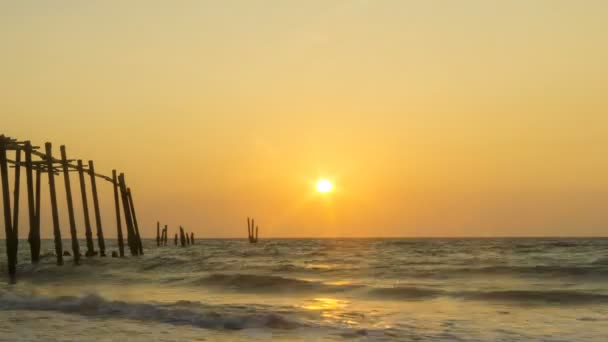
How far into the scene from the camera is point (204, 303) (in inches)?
624

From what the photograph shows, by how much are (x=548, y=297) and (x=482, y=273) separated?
741cm

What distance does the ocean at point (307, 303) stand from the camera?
11672 millimetres

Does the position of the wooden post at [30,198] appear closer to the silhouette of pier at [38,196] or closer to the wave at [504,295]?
the silhouette of pier at [38,196]

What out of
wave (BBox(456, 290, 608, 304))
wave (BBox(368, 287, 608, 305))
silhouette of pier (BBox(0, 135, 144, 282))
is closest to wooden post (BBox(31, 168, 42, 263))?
silhouette of pier (BBox(0, 135, 144, 282))

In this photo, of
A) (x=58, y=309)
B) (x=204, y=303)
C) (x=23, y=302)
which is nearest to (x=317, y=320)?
(x=204, y=303)

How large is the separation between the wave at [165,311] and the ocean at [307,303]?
0.8 inches

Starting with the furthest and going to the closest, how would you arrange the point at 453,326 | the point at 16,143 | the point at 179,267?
1. the point at 179,267
2. the point at 16,143
3. the point at 453,326

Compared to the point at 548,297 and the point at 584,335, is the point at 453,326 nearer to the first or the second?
the point at 584,335

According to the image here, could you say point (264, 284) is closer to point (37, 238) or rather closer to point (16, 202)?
point (16, 202)

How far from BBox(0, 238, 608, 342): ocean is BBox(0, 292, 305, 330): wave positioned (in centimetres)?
2

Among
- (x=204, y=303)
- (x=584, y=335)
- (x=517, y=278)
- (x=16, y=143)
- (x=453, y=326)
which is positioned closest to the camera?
(x=584, y=335)

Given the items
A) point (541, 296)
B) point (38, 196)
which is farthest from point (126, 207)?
point (541, 296)

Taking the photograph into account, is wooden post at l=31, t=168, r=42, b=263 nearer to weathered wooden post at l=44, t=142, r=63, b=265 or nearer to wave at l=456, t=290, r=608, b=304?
weathered wooden post at l=44, t=142, r=63, b=265

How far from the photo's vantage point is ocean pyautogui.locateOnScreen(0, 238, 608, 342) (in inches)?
460
